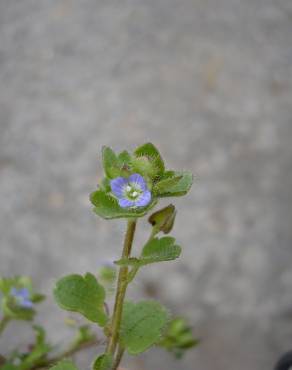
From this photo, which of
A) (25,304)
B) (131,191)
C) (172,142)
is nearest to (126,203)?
(131,191)

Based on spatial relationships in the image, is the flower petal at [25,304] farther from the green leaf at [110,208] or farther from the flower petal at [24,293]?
the green leaf at [110,208]

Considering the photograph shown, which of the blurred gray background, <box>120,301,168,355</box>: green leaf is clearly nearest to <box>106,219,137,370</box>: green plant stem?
<box>120,301,168,355</box>: green leaf

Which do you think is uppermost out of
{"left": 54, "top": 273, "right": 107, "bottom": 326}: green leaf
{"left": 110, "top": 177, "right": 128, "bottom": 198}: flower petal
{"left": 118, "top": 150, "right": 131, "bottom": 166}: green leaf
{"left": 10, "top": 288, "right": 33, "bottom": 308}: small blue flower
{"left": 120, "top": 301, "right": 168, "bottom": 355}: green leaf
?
{"left": 10, "top": 288, "right": 33, "bottom": 308}: small blue flower

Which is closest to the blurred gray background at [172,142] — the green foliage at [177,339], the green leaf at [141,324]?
the green foliage at [177,339]

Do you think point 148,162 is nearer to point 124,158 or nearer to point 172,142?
point 124,158

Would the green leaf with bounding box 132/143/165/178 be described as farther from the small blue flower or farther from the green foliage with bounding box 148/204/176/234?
the small blue flower

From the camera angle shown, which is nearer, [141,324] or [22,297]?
[141,324]

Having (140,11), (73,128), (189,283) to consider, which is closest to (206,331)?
(189,283)

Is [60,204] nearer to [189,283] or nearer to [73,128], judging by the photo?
[73,128]
